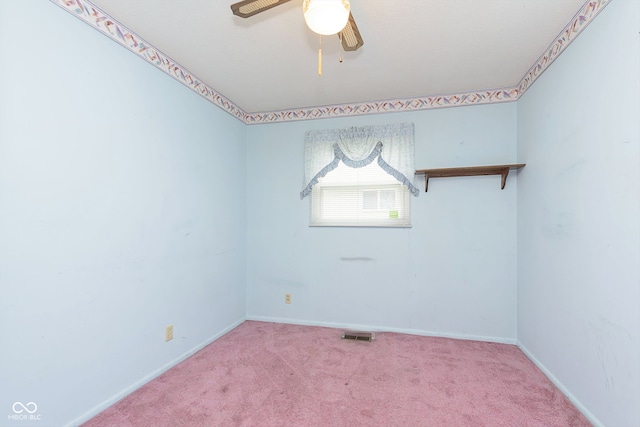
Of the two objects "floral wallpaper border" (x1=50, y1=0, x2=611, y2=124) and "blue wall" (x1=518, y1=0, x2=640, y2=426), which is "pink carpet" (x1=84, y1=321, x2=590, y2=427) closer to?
"blue wall" (x1=518, y1=0, x2=640, y2=426)

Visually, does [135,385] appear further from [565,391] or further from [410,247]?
[565,391]

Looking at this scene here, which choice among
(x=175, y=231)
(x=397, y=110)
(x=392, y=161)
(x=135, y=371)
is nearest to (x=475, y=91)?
(x=397, y=110)

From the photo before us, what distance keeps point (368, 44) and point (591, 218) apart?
1790 mm

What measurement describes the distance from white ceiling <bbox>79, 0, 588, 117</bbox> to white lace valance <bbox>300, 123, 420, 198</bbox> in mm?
380

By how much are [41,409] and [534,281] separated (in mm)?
3347

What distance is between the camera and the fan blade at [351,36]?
1412mm

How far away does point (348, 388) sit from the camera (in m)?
1.93

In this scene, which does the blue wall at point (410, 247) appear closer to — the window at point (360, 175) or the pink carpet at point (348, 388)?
the window at point (360, 175)

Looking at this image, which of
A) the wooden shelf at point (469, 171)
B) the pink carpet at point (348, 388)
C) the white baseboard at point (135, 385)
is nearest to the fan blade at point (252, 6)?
the wooden shelf at point (469, 171)

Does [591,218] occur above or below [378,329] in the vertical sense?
above

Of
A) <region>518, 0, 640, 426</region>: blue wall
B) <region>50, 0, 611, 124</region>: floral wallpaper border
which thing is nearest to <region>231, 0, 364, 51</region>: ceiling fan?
<region>50, 0, 611, 124</region>: floral wallpaper border

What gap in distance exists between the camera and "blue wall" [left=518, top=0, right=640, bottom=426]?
4.47 ft

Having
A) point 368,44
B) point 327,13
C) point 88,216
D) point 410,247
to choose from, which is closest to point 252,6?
point 327,13

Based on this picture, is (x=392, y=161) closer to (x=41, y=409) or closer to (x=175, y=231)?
(x=175, y=231)
